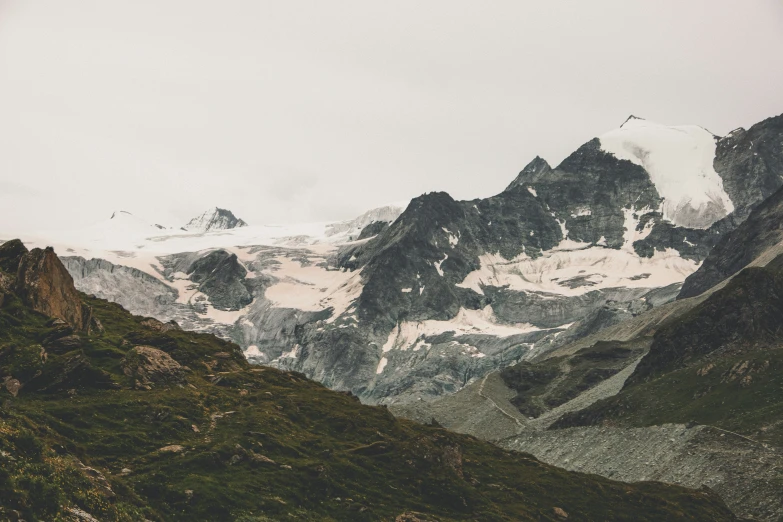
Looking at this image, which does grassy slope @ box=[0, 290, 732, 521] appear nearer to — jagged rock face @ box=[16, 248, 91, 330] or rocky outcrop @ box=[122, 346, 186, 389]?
rocky outcrop @ box=[122, 346, 186, 389]

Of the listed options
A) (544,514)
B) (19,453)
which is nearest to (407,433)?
(544,514)

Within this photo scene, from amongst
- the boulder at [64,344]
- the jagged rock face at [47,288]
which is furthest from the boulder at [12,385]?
the jagged rock face at [47,288]

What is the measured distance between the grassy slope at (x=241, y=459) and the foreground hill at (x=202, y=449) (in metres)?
0.20

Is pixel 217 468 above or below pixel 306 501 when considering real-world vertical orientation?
above

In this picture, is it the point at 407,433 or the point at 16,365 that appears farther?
the point at 407,433

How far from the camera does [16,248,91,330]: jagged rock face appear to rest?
9619 cm

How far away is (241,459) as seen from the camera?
74250 mm

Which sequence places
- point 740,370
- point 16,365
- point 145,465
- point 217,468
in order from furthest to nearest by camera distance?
point 740,370
point 16,365
point 217,468
point 145,465

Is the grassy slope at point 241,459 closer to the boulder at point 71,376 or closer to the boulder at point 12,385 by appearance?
the boulder at point 71,376

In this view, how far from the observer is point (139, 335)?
365 feet

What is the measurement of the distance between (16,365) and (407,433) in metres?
52.3

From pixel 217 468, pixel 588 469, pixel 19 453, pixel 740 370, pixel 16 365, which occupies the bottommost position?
pixel 588 469

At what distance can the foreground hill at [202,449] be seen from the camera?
174 feet

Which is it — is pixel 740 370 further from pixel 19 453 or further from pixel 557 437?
pixel 19 453
